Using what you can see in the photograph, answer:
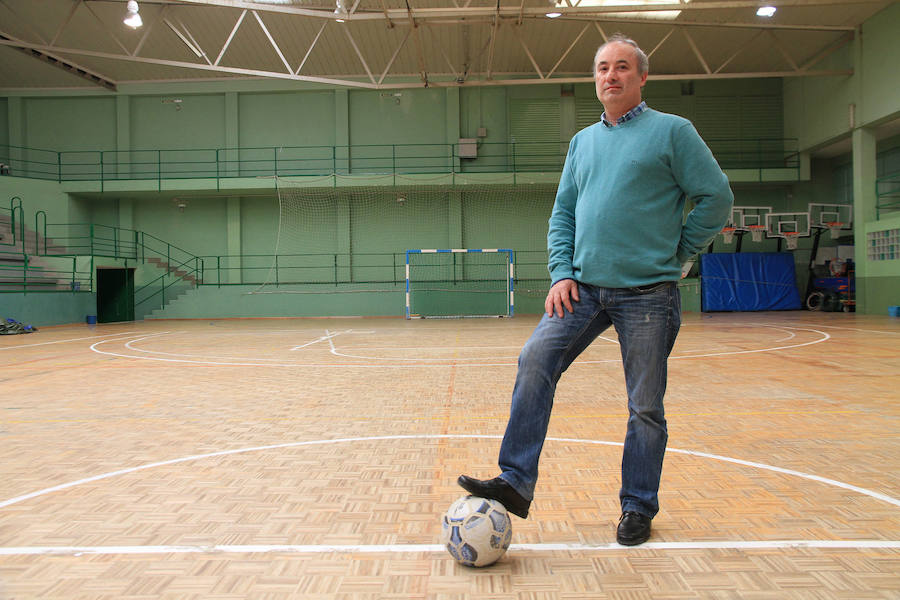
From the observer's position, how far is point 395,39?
56.4 feet

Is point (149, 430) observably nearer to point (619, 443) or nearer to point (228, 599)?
point (228, 599)

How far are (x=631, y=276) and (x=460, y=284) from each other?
17195 millimetres

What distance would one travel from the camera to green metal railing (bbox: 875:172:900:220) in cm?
1606

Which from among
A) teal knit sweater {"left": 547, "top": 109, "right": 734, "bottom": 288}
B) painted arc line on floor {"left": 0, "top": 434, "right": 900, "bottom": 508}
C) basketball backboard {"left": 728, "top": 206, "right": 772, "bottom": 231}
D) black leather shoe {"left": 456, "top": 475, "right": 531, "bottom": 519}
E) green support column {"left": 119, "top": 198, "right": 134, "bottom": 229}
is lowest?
painted arc line on floor {"left": 0, "top": 434, "right": 900, "bottom": 508}

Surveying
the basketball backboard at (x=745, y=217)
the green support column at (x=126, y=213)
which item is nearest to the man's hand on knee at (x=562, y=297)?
the basketball backboard at (x=745, y=217)

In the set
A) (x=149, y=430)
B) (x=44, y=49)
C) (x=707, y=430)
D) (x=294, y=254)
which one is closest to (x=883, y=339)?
(x=707, y=430)

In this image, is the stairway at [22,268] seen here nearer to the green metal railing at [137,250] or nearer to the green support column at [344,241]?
the green metal railing at [137,250]

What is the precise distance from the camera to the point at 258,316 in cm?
1916

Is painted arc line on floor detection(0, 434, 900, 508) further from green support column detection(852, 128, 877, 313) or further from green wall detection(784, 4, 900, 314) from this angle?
green support column detection(852, 128, 877, 313)

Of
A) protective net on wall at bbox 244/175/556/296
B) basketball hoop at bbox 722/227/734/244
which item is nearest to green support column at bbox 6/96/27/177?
protective net on wall at bbox 244/175/556/296

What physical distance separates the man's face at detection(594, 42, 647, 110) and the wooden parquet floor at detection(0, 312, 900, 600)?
63.4 inches

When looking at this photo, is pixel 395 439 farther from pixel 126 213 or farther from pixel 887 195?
pixel 126 213

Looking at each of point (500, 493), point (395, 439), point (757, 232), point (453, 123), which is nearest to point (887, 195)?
point (757, 232)

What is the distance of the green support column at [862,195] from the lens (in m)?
16.0
